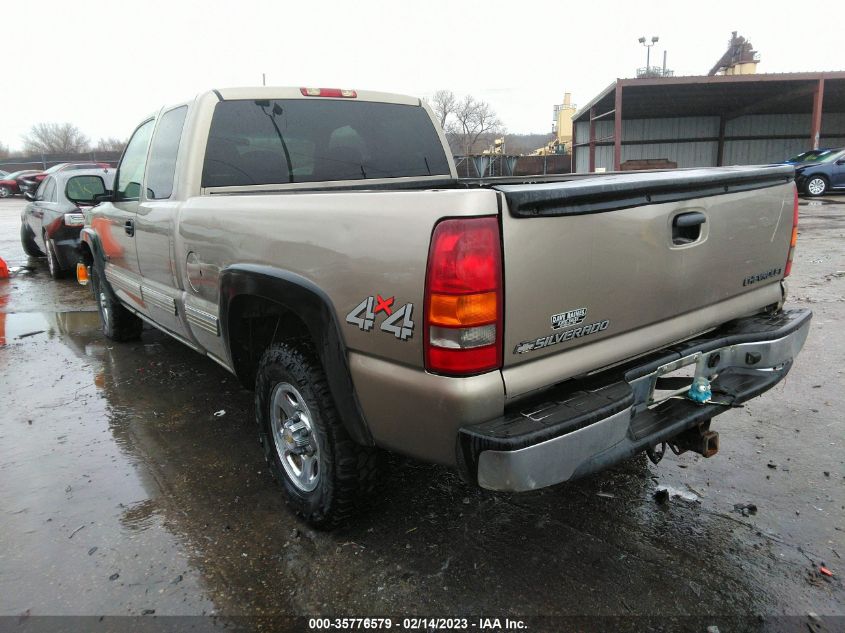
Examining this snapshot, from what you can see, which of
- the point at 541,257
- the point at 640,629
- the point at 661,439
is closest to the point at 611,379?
the point at 661,439

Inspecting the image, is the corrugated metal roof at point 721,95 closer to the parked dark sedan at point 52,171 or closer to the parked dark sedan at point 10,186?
the parked dark sedan at point 52,171

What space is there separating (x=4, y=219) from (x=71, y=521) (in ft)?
72.8

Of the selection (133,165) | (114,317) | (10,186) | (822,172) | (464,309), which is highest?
(10,186)

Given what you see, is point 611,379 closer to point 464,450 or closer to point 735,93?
point 464,450

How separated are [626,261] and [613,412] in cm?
→ 57

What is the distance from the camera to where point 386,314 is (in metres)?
2.07

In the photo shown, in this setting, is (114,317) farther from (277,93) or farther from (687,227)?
(687,227)

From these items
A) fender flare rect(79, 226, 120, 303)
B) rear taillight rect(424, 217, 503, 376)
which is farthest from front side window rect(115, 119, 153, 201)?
rear taillight rect(424, 217, 503, 376)

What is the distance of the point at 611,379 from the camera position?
229 centimetres

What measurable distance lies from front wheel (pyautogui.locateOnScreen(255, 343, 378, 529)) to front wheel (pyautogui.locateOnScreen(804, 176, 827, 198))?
2183cm

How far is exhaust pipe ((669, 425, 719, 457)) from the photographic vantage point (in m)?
2.62

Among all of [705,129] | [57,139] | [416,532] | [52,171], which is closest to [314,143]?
[416,532]

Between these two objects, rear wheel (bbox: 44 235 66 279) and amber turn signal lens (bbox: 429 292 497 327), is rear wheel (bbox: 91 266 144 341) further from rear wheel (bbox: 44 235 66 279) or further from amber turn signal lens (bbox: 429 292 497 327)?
amber turn signal lens (bbox: 429 292 497 327)

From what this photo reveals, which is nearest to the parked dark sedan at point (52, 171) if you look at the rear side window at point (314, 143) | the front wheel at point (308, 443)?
the rear side window at point (314, 143)
